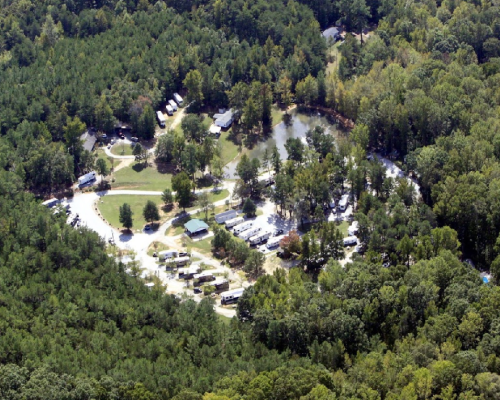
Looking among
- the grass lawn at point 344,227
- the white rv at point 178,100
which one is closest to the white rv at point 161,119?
the white rv at point 178,100

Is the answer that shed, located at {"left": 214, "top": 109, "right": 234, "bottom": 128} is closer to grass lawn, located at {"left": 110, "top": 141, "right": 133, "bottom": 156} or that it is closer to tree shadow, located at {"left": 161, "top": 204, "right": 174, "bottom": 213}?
grass lawn, located at {"left": 110, "top": 141, "right": 133, "bottom": 156}

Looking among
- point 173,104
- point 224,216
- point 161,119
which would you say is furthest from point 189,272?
point 173,104

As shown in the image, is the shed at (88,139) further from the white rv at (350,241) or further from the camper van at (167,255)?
the white rv at (350,241)

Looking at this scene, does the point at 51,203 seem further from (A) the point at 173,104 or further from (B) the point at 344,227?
(B) the point at 344,227

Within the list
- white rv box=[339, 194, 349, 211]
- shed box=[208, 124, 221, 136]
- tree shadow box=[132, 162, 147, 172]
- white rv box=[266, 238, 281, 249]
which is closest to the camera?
white rv box=[266, 238, 281, 249]

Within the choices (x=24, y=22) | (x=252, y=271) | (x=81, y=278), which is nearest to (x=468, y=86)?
(x=252, y=271)

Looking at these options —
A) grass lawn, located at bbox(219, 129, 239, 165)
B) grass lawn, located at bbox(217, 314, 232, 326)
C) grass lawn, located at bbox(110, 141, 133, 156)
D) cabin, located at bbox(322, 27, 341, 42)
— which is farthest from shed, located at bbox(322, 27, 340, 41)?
grass lawn, located at bbox(217, 314, 232, 326)
